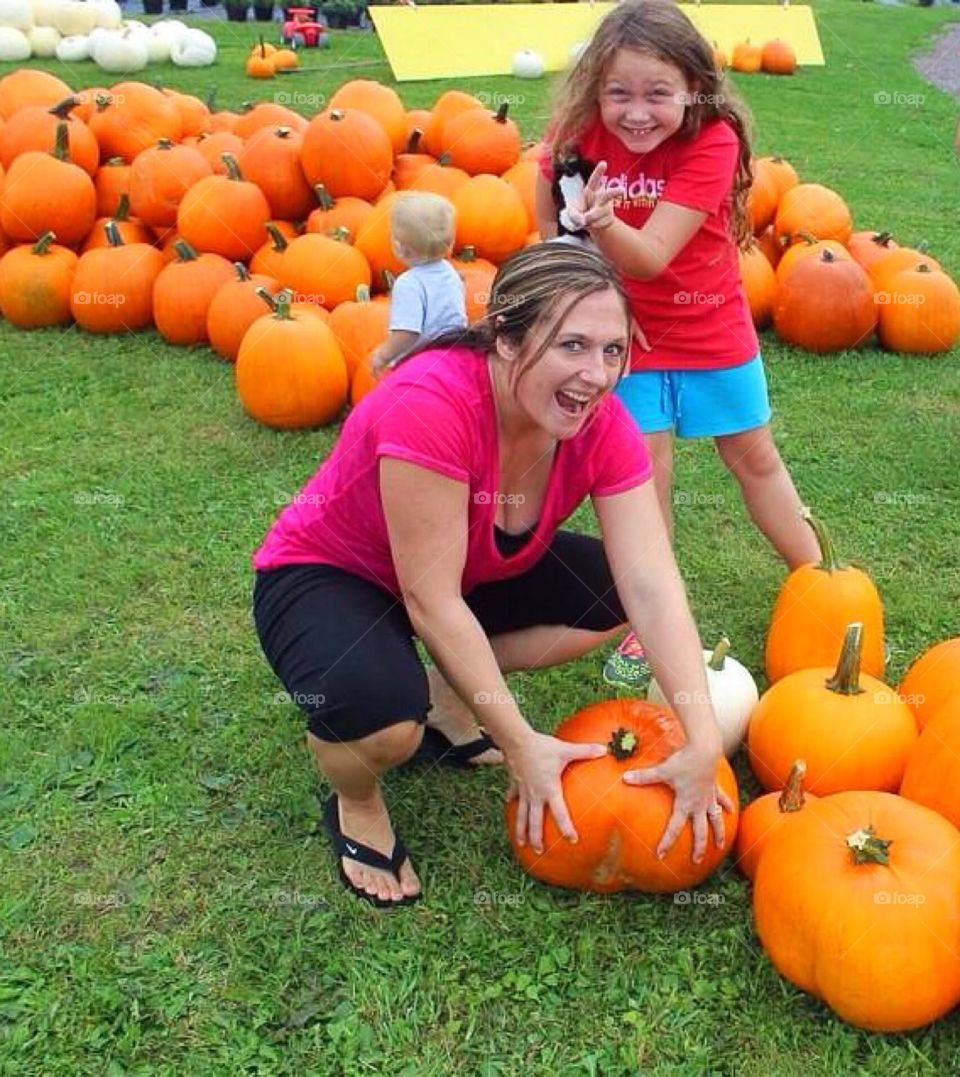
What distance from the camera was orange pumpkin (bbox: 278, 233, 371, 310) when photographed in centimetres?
497

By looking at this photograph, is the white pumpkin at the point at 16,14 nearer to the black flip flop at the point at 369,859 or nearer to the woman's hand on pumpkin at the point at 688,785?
the black flip flop at the point at 369,859

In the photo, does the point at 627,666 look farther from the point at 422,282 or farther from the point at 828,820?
the point at 422,282

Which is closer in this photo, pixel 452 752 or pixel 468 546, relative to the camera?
pixel 468 546

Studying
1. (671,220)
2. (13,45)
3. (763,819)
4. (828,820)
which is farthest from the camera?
(13,45)

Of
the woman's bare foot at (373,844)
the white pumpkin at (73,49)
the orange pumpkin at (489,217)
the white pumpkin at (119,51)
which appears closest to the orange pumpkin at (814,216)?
the orange pumpkin at (489,217)

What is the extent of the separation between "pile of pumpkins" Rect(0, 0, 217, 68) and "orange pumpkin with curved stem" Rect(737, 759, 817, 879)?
431 inches

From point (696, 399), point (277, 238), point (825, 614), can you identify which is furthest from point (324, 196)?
point (825, 614)

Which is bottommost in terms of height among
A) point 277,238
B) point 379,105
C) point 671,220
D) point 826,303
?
point 826,303

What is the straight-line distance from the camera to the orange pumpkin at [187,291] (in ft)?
17.0

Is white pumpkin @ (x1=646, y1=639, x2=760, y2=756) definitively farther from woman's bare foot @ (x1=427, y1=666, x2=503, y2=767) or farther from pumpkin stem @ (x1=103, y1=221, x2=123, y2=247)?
pumpkin stem @ (x1=103, y1=221, x2=123, y2=247)

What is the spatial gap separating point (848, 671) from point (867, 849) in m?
0.56

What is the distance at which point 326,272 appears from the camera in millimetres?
4973

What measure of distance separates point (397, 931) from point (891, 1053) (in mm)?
959

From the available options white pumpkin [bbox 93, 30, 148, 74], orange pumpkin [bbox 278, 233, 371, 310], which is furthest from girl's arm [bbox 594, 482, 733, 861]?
white pumpkin [bbox 93, 30, 148, 74]
